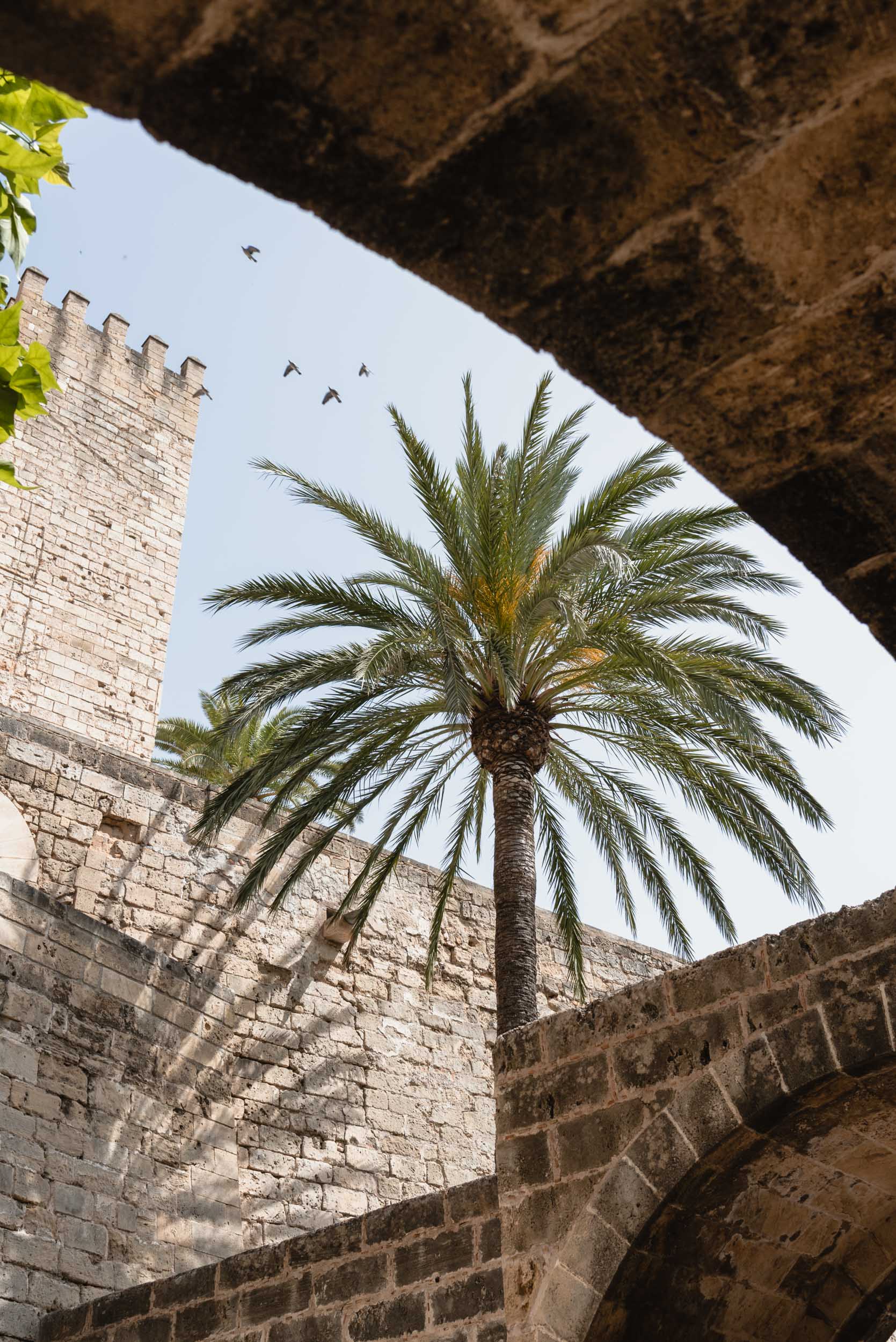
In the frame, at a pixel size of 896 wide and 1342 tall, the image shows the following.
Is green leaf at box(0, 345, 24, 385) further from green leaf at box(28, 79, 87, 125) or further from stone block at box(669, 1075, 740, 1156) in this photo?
stone block at box(669, 1075, 740, 1156)

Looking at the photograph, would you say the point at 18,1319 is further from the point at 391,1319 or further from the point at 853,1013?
the point at 853,1013

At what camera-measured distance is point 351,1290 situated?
17.7ft

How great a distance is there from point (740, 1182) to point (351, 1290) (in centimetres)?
192

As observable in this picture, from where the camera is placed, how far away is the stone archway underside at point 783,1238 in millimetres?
4258

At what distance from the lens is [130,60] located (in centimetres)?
124

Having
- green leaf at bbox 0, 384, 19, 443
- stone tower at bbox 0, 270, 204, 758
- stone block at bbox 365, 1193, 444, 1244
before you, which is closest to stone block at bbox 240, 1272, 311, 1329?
stone block at bbox 365, 1193, 444, 1244

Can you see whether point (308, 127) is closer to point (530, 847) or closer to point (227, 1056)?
point (530, 847)

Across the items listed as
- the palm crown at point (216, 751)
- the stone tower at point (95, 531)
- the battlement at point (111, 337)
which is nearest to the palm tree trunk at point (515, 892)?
the palm crown at point (216, 751)

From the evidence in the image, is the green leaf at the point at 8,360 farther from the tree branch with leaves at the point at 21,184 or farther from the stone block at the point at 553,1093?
the stone block at the point at 553,1093

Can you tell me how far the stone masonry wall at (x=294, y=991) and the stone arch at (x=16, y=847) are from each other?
0.13 meters

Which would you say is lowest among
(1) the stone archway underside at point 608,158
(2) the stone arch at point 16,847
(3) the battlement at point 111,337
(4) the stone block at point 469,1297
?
(4) the stone block at point 469,1297

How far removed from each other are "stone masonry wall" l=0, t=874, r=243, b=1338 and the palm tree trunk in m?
2.07

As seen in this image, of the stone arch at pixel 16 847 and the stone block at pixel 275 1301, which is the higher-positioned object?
the stone arch at pixel 16 847

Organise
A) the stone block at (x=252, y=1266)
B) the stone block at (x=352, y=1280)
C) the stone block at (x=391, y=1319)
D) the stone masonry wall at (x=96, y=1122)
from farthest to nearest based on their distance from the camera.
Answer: the stone masonry wall at (x=96, y=1122) < the stone block at (x=252, y=1266) < the stone block at (x=352, y=1280) < the stone block at (x=391, y=1319)
